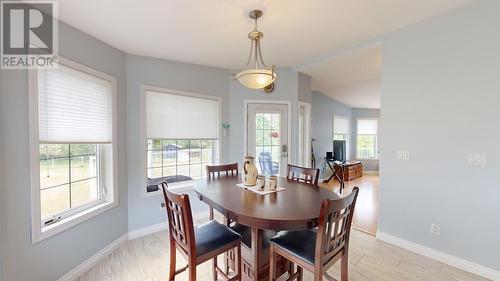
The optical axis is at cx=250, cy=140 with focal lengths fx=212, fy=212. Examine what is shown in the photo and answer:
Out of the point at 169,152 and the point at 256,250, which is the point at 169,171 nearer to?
the point at 169,152

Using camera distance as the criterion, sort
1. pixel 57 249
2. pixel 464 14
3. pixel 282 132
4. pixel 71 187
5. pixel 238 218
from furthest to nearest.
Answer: pixel 282 132 → pixel 71 187 → pixel 464 14 → pixel 57 249 → pixel 238 218

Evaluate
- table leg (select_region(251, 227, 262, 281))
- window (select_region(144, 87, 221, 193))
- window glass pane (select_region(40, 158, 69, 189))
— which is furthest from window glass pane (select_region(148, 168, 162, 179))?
table leg (select_region(251, 227, 262, 281))

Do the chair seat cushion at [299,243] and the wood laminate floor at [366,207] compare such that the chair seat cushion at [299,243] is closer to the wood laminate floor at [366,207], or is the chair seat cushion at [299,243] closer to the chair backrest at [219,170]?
the chair backrest at [219,170]

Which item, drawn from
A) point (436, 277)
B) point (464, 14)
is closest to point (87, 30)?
point (464, 14)

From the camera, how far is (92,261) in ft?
7.36

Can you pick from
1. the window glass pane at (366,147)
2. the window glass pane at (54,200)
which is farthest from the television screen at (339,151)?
the window glass pane at (54,200)

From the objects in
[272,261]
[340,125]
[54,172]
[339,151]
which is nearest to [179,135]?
[54,172]

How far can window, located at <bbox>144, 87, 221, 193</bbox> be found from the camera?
10.1ft

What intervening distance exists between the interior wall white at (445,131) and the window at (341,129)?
4.54 metres

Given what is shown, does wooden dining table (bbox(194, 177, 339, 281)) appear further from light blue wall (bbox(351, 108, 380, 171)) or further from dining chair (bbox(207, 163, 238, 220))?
light blue wall (bbox(351, 108, 380, 171))

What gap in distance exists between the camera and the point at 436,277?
6.47ft

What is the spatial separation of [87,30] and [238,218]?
2.44 meters

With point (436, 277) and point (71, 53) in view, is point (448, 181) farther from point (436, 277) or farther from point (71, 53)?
point (71, 53)

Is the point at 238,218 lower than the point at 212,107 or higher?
lower
